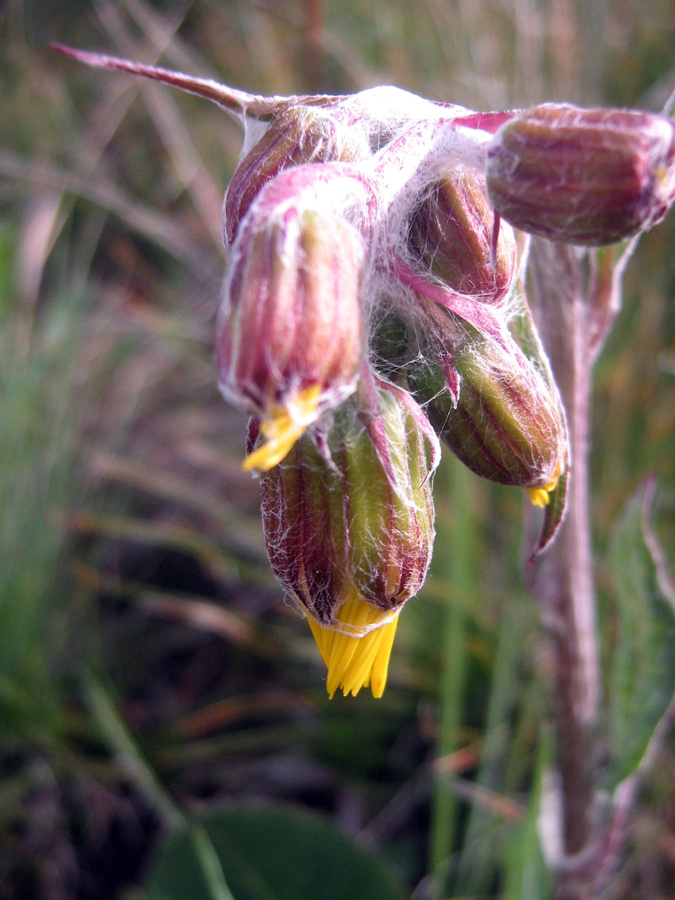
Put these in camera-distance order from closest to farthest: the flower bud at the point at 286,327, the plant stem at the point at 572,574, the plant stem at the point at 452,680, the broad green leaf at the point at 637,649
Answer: the flower bud at the point at 286,327, the plant stem at the point at 572,574, the broad green leaf at the point at 637,649, the plant stem at the point at 452,680

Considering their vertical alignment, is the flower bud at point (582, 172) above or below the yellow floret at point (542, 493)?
above

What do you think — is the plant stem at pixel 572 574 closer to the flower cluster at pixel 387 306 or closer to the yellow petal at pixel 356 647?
the flower cluster at pixel 387 306

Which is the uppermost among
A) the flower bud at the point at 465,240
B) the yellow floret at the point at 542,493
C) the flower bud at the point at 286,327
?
the flower bud at the point at 465,240

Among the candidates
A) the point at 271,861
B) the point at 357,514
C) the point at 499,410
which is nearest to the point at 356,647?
the point at 357,514

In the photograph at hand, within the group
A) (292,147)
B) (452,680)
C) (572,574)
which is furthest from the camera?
(452,680)

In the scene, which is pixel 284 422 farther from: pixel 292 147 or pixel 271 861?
pixel 271 861

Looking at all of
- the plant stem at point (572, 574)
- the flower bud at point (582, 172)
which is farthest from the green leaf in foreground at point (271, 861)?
the flower bud at point (582, 172)

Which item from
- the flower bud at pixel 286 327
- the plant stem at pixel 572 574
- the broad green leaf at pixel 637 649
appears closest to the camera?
the flower bud at pixel 286 327

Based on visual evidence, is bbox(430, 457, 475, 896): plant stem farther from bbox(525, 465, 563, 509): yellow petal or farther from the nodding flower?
the nodding flower
